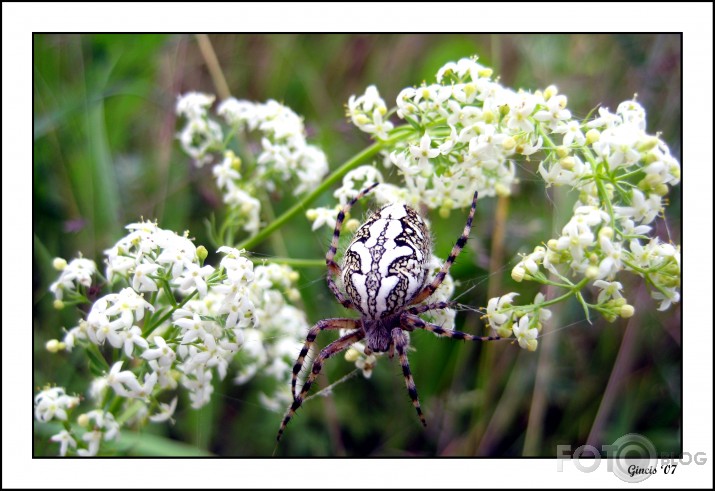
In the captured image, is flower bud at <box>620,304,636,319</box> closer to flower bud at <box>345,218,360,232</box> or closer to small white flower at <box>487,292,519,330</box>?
small white flower at <box>487,292,519,330</box>

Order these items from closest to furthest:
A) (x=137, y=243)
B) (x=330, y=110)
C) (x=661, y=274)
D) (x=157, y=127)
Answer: (x=661, y=274), (x=137, y=243), (x=157, y=127), (x=330, y=110)

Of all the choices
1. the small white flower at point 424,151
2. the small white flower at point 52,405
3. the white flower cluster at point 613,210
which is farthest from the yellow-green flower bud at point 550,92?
the small white flower at point 52,405

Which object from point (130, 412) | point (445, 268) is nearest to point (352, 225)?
point (445, 268)

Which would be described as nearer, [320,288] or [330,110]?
[320,288]

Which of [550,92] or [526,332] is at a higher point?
[550,92]

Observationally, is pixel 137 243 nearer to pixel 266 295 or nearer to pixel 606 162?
pixel 266 295

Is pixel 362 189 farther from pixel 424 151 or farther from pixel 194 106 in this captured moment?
pixel 194 106

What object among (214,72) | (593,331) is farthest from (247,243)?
(593,331)

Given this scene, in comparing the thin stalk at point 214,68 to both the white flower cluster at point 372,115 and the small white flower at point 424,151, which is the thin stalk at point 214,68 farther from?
the small white flower at point 424,151
